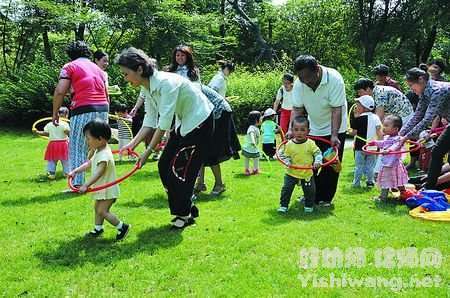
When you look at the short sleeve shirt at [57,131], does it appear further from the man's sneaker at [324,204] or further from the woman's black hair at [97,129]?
the man's sneaker at [324,204]

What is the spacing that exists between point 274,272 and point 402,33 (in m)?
30.0

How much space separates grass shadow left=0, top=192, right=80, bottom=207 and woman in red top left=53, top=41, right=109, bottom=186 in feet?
0.93

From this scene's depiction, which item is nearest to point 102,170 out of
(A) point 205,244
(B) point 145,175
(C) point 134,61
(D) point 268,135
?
(C) point 134,61

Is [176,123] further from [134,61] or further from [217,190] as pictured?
[217,190]

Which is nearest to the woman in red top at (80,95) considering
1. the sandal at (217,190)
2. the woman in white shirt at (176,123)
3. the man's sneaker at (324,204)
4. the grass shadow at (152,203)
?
the grass shadow at (152,203)

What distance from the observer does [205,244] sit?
18.9 feet

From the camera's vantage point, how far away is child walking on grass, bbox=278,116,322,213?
694 centimetres

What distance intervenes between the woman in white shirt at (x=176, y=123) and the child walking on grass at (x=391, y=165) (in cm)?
299

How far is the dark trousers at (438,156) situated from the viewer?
736 centimetres

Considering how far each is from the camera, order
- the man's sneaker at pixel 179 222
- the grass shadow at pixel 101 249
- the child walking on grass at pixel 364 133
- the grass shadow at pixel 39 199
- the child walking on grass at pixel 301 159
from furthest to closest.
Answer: the child walking on grass at pixel 364 133
the grass shadow at pixel 39 199
the child walking on grass at pixel 301 159
the man's sneaker at pixel 179 222
the grass shadow at pixel 101 249

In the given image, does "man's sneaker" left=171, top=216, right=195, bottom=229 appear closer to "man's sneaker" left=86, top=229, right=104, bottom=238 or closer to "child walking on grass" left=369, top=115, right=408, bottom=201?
"man's sneaker" left=86, top=229, right=104, bottom=238

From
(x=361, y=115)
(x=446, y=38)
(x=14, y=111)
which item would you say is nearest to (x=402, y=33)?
(x=446, y=38)

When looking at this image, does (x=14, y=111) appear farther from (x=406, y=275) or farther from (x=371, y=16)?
(x=371, y=16)

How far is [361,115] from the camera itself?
8898 millimetres
